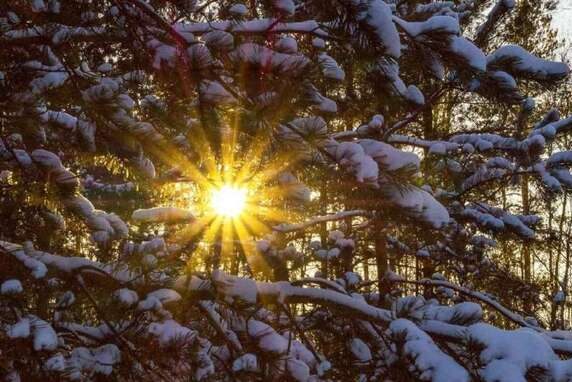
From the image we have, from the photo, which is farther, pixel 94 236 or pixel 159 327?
pixel 94 236

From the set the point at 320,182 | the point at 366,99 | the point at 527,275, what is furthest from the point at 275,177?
the point at 527,275

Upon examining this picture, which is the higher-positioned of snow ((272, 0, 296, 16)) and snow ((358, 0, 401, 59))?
snow ((272, 0, 296, 16))

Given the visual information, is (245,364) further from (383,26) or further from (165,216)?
(383,26)

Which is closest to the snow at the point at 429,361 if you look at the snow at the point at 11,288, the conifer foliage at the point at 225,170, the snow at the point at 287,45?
the conifer foliage at the point at 225,170

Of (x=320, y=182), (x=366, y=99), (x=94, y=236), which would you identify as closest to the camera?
→ (x=320, y=182)

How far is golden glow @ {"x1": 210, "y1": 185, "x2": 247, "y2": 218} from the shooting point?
301cm

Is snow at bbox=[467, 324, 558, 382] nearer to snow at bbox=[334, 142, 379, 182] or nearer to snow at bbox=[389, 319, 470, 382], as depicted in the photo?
snow at bbox=[389, 319, 470, 382]

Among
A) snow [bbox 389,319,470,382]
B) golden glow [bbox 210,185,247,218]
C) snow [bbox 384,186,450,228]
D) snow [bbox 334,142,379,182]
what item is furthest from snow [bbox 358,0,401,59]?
golden glow [bbox 210,185,247,218]

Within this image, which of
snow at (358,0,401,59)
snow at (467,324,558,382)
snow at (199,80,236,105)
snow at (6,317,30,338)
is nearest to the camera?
snow at (467,324,558,382)

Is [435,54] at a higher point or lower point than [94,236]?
higher

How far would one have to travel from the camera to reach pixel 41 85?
2.71 meters

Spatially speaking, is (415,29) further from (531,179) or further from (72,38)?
(531,179)

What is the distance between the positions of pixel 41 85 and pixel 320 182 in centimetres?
157

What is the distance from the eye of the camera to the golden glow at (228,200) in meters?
3.01
